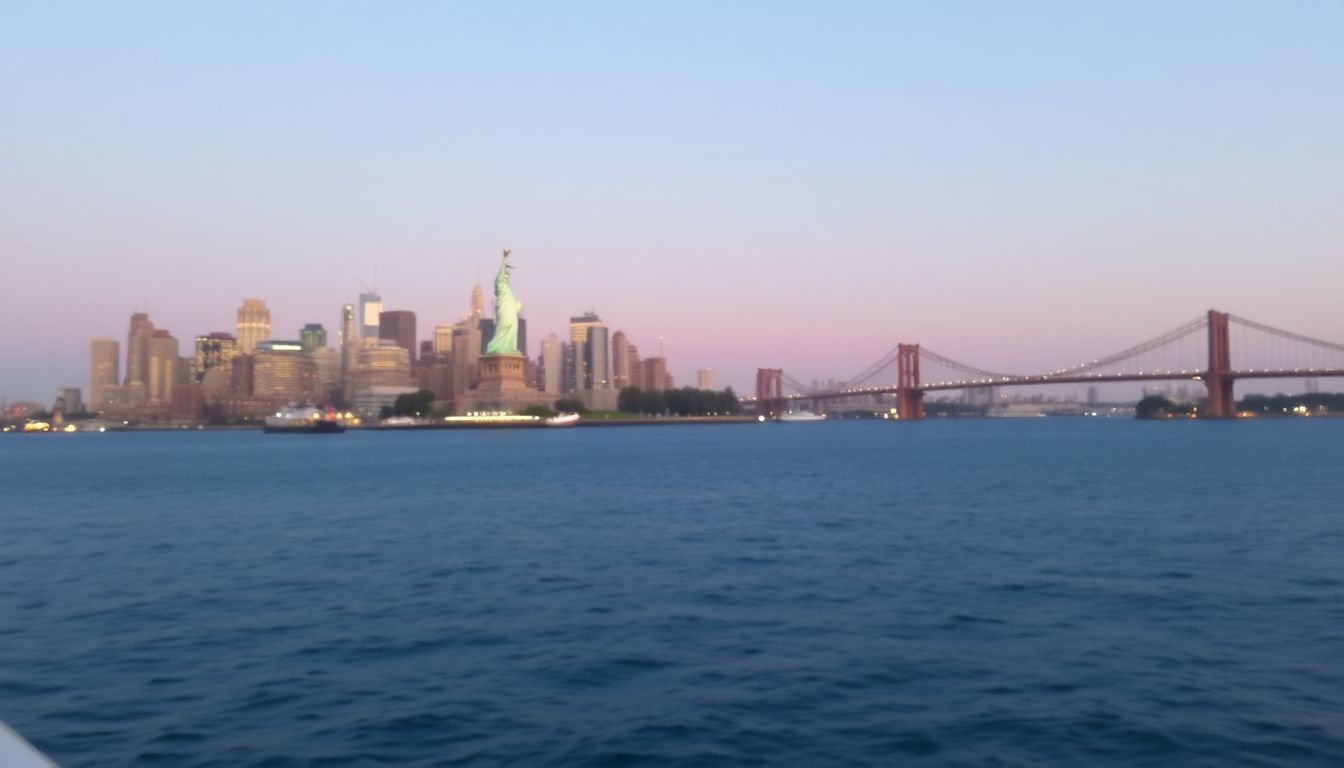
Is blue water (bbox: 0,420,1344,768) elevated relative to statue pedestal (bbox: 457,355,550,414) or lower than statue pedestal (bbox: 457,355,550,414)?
lower

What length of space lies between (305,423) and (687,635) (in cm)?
8957

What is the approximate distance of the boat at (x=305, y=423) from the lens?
93.3 metres

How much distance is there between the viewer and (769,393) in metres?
132

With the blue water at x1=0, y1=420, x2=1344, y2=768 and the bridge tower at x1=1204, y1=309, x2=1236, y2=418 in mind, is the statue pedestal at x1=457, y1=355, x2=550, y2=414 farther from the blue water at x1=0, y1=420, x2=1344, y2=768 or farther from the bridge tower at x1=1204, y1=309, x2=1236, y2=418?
the blue water at x1=0, y1=420, x2=1344, y2=768

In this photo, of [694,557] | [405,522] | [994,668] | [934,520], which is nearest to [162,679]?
[994,668]

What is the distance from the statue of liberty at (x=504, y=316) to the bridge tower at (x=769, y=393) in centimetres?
3453

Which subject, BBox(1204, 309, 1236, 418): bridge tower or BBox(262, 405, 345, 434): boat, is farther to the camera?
BBox(262, 405, 345, 434): boat

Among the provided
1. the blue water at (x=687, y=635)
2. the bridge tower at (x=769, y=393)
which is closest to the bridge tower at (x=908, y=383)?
the bridge tower at (x=769, y=393)

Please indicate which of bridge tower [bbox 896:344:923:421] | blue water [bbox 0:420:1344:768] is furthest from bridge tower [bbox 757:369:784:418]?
blue water [bbox 0:420:1344:768]

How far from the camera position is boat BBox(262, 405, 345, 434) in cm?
9331

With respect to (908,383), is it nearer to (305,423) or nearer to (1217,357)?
(1217,357)

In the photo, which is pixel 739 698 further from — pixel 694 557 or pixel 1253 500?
pixel 1253 500

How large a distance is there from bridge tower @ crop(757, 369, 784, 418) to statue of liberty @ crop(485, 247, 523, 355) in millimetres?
34527

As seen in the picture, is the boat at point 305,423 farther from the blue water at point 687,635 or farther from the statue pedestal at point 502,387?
the blue water at point 687,635
